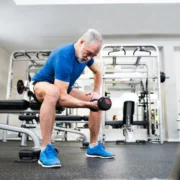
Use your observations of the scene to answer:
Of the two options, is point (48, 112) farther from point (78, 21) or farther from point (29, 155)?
point (78, 21)

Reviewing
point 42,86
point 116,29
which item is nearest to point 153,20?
point 116,29

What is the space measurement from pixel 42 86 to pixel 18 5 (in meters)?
2.86

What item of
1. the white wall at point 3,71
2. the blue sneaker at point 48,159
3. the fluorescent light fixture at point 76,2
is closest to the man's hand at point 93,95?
the blue sneaker at point 48,159

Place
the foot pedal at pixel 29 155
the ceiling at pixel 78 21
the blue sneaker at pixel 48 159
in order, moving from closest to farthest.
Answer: the blue sneaker at pixel 48 159
the foot pedal at pixel 29 155
the ceiling at pixel 78 21

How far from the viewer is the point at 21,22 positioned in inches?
167

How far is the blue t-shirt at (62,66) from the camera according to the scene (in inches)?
50.7

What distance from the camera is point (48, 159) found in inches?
46.1

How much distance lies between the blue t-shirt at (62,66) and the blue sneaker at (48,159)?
404 millimetres

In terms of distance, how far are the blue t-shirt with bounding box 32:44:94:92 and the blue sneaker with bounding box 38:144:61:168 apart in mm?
404

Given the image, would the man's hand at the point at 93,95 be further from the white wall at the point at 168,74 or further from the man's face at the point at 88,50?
the white wall at the point at 168,74

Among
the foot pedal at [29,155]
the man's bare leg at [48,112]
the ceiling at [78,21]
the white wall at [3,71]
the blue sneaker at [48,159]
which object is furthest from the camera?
the white wall at [3,71]

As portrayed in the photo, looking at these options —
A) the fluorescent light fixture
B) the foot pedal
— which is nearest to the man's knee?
the foot pedal

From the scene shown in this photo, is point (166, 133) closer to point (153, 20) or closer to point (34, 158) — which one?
point (153, 20)

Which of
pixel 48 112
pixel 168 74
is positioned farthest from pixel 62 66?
pixel 168 74
